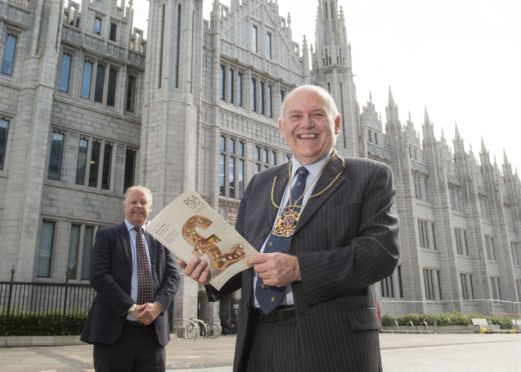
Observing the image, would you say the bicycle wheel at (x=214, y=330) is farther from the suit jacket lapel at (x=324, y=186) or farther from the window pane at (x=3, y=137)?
the suit jacket lapel at (x=324, y=186)

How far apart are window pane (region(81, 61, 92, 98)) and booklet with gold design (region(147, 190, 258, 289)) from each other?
56.4 feet

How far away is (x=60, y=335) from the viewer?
1163 centimetres

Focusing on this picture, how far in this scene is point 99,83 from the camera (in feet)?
59.1

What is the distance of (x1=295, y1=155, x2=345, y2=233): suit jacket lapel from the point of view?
191 cm

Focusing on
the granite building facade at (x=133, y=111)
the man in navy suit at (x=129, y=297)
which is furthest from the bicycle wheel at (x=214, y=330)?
the man in navy suit at (x=129, y=297)

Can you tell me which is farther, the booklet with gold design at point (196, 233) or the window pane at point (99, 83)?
the window pane at point (99, 83)

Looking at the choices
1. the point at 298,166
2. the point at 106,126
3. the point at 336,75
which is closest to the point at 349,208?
the point at 298,166

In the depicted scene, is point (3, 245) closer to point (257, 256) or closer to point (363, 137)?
point (257, 256)

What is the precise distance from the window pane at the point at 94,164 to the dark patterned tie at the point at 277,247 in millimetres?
16154

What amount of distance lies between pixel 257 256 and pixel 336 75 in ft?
83.6

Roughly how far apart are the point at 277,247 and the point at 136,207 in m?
1.93

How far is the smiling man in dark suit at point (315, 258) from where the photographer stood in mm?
1707

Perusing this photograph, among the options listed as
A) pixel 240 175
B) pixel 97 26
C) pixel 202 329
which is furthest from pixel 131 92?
pixel 202 329

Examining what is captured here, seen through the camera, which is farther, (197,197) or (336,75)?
(336,75)
